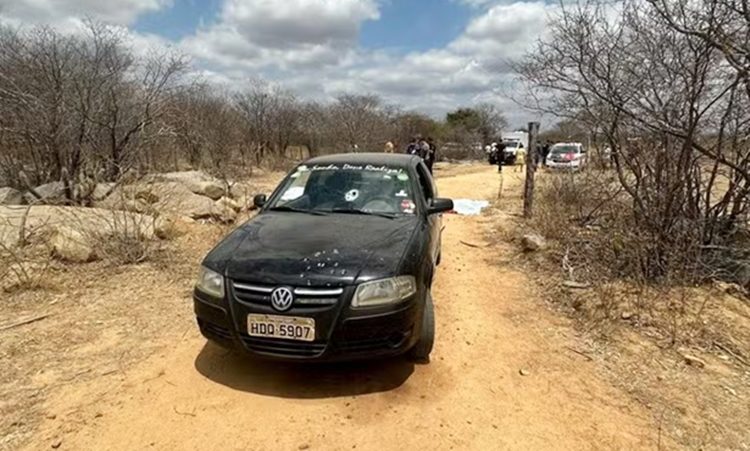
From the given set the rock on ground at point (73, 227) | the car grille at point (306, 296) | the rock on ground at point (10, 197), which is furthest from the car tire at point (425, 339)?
the rock on ground at point (10, 197)

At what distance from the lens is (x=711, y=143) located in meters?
5.18

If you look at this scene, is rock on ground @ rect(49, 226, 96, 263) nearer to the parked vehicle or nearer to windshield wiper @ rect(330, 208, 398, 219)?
windshield wiper @ rect(330, 208, 398, 219)

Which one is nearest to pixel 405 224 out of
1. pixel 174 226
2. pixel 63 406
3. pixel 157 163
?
pixel 63 406

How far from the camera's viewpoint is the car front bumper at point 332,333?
2898 millimetres

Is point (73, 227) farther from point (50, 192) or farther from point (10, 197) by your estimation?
point (10, 197)

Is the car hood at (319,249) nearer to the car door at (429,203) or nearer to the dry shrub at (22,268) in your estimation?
the car door at (429,203)

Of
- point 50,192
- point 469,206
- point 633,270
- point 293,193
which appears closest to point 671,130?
point 633,270

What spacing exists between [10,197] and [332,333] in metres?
9.26

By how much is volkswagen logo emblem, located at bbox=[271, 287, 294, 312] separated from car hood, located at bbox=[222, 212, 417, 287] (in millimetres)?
52

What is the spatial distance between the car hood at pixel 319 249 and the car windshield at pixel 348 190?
0.73ft

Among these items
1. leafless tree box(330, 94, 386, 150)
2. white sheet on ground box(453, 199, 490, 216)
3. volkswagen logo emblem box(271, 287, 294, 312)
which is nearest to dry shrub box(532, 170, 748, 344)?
volkswagen logo emblem box(271, 287, 294, 312)

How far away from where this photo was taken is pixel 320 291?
292cm

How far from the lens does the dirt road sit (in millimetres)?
2691

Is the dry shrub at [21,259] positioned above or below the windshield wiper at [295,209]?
below
